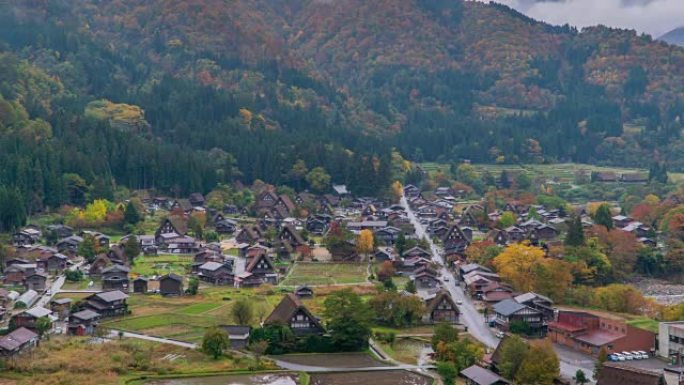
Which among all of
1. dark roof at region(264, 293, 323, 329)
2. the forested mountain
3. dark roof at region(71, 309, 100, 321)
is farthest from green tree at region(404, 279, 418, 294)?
the forested mountain

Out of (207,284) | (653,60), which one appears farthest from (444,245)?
(653,60)

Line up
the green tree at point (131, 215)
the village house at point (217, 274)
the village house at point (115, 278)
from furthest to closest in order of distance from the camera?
the green tree at point (131, 215) < the village house at point (217, 274) < the village house at point (115, 278)

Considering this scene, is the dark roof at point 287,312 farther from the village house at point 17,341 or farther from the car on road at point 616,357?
the car on road at point 616,357

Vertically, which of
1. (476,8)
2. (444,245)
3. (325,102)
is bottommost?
(444,245)

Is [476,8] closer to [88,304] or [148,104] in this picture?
[148,104]

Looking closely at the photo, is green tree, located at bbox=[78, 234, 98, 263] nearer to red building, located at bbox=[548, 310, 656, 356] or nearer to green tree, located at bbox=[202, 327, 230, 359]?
green tree, located at bbox=[202, 327, 230, 359]

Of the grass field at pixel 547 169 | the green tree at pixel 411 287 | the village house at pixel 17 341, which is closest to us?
the village house at pixel 17 341

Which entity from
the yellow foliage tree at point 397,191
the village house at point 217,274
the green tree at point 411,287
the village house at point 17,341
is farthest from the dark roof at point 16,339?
the yellow foliage tree at point 397,191
